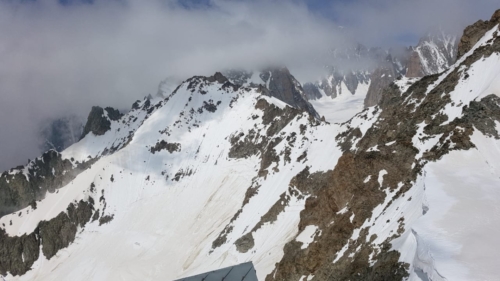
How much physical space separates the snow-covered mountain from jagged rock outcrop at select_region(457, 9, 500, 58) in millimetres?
324

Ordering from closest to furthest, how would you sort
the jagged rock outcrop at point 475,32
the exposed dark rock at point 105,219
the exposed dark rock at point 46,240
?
the jagged rock outcrop at point 475,32 < the exposed dark rock at point 105,219 < the exposed dark rock at point 46,240

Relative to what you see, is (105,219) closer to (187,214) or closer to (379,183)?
(187,214)

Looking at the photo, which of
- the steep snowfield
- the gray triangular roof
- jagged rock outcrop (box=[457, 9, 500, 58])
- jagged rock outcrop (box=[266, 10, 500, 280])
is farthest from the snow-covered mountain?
the gray triangular roof

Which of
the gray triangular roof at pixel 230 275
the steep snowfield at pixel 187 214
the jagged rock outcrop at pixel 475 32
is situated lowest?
the steep snowfield at pixel 187 214

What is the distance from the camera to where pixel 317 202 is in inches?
2621

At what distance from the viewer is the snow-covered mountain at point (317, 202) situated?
2609cm

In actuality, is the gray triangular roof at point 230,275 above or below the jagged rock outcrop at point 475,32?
below

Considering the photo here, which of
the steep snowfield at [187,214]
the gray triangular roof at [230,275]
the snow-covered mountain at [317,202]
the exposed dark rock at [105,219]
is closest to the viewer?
the gray triangular roof at [230,275]

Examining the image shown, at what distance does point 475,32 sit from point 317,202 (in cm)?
4708

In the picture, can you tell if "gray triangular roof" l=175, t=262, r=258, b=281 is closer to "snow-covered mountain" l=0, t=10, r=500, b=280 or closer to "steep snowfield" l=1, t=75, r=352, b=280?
"snow-covered mountain" l=0, t=10, r=500, b=280

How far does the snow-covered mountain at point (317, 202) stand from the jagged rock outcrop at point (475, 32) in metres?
0.32

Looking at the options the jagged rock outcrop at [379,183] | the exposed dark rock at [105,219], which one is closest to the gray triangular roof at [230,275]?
the jagged rock outcrop at [379,183]

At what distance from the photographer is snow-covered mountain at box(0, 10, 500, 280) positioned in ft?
85.6

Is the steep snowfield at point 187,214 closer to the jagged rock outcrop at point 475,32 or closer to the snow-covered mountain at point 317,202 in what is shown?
the snow-covered mountain at point 317,202
